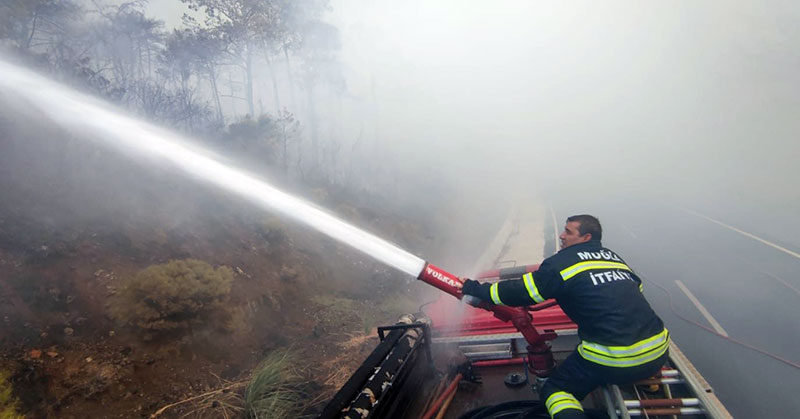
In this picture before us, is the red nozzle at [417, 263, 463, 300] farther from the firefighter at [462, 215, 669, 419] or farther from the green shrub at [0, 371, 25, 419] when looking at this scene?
the green shrub at [0, 371, 25, 419]

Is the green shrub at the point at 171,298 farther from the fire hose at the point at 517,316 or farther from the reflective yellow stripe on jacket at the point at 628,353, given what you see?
the reflective yellow stripe on jacket at the point at 628,353

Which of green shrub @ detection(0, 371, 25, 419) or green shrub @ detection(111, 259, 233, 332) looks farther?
green shrub @ detection(111, 259, 233, 332)

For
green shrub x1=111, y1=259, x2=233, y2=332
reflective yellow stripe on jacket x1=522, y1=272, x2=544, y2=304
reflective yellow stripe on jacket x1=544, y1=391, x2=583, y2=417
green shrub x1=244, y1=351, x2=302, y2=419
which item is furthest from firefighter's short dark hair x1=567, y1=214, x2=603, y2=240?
green shrub x1=111, y1=259, x2=233, y2=332

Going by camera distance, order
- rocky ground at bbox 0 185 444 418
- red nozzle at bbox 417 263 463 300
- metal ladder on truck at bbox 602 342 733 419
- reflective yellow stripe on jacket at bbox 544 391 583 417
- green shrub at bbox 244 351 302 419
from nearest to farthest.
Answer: metal ladder on truck at bbox 602 342 733 419
reflective yellow stripe on jacket at bbox 544 391 583 417
red nozzle at bbox 417 263 463 300
rocky ground at bbox 0 185 444 418
green shrub at bbox 244 351 302 419

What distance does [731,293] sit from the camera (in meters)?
7.66

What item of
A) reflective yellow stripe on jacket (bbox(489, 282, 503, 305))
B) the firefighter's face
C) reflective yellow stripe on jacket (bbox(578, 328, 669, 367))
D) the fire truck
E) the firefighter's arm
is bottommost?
the fire truck

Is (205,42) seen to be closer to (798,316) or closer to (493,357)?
(493,357)

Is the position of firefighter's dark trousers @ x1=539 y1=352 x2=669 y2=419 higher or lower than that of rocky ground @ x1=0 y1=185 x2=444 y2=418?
higher

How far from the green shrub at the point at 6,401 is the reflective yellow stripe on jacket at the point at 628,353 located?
202 inches

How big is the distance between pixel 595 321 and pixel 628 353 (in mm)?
284

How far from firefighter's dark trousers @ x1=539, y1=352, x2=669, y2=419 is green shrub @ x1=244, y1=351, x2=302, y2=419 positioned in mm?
3075

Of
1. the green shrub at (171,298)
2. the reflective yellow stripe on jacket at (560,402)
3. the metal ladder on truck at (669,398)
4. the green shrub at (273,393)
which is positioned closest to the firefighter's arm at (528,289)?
the reflective yellow stripe on jacket at (560,402)

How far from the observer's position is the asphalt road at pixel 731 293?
15.3 feet

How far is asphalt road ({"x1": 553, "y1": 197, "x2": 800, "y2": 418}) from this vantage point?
4676 millimetres
